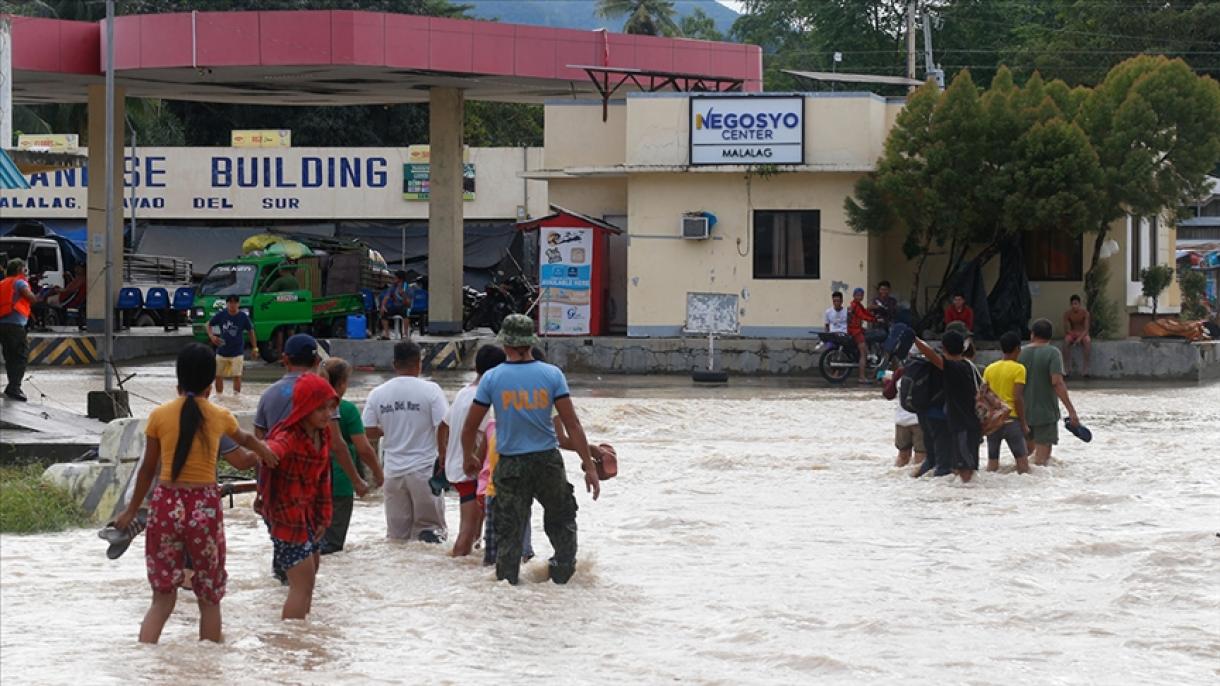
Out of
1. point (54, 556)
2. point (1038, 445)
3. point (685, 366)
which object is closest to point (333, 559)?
point (54, 556)

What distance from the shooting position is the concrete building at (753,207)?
30.2 m

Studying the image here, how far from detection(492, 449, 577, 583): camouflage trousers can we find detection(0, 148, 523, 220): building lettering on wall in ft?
117

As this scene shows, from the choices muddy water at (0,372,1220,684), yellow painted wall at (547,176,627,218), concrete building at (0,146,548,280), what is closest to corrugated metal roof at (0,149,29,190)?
muddy water at (0,372,1220,684)

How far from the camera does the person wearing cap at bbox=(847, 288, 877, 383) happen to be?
2775 cm

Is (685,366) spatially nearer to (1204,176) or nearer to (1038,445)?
(1204,176)

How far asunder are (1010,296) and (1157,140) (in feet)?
11.8

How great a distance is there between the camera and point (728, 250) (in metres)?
30.8

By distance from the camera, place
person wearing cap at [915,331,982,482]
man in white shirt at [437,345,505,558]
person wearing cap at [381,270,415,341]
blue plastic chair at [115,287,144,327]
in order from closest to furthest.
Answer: man in white shirt at [437,345,505,558] → person wearing cap at [915,331,982,482] → person wearing cap at [381,270,415,341] → blue plastic chair at [115,287,144,327]

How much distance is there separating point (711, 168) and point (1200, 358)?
8854 mm

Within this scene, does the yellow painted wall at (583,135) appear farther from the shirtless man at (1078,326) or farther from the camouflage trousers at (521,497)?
the camouflage trousers at (521,497)

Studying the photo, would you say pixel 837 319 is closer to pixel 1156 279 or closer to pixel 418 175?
pixel 1156 279

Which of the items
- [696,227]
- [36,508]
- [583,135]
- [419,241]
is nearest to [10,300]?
[36,508]

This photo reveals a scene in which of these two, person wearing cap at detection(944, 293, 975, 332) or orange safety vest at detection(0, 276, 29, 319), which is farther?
person wearing cap at detection(944, 293, 975, 332)

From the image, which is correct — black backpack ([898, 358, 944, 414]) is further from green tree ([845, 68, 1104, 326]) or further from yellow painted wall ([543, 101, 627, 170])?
yellow painted wall ([543, 101, 627, 170])
